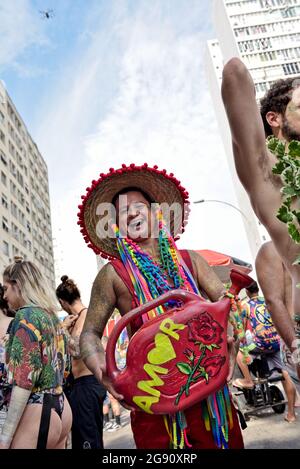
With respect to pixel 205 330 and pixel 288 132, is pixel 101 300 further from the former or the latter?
pixel 288 132

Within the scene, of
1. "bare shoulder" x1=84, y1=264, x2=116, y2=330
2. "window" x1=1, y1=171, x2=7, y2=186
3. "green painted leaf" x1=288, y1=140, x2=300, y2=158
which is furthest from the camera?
"window" x1=1, y1=171, x2=7, y2=186

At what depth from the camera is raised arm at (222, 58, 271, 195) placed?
1319 millimetres

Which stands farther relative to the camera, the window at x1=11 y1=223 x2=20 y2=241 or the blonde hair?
the window at x1=11 y1=223 x2=20 y2=241

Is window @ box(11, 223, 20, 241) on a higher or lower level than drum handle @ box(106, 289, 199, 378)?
Result: higher

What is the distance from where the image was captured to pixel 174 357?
155 centimetres

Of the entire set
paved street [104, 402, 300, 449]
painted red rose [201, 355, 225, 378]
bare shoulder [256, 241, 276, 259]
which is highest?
bare shoulder [256, 241, 276, 259]

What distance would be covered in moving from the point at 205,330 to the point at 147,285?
430 millimetres

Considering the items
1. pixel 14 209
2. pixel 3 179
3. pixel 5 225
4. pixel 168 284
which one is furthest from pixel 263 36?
pixel 168 284

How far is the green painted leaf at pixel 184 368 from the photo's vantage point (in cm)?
154

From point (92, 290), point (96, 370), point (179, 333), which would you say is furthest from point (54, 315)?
point (179, 333)

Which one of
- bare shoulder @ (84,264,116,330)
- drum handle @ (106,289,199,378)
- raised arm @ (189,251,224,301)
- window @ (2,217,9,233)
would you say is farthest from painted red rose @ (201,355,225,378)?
window @ (2,217,9,233)

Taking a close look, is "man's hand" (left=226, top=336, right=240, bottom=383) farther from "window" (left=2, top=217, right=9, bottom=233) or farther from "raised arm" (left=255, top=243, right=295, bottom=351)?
"window" (left=2, top=217, right=9, bottom=233)

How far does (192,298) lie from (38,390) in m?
1.21

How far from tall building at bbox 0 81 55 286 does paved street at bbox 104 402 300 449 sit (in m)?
32.8
